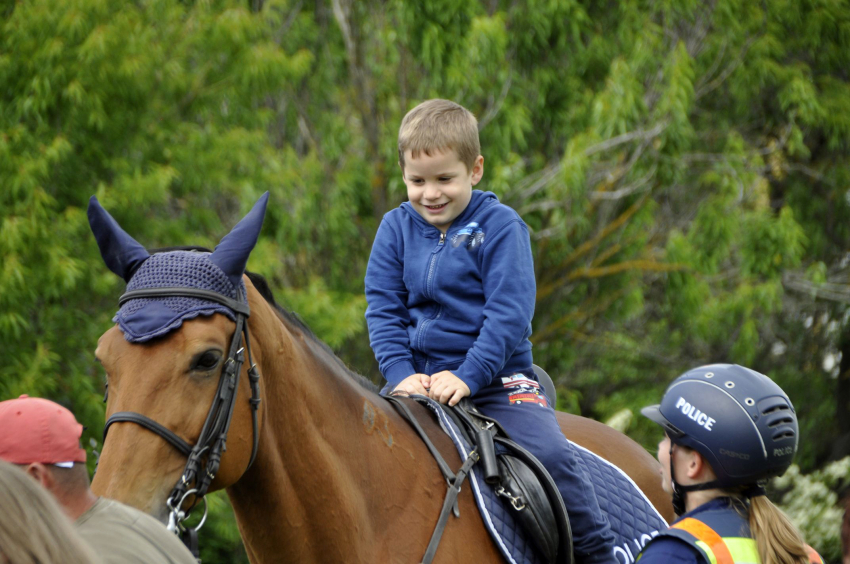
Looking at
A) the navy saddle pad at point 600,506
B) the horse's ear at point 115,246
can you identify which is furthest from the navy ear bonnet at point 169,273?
the navy saddle pad at point 600,506

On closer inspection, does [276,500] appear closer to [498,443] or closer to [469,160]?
[498,443]

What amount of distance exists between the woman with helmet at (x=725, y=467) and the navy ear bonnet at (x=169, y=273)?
1.41 metres

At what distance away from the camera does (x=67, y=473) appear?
82.5 inches

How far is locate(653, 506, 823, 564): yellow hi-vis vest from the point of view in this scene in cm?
213

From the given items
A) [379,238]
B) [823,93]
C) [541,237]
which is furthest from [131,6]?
[823,93]

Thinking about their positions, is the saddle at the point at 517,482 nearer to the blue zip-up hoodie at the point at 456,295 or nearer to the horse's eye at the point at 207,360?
the blue zip-up hoodie at the point at 456,295

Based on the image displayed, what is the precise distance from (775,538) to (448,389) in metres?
1.32

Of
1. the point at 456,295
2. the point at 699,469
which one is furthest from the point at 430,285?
the point at 699,469

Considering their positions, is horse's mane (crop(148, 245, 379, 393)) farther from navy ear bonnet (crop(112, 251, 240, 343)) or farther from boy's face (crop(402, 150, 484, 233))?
boy's face (crop(402, 150, 484, 233))

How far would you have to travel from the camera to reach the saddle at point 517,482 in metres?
2.99

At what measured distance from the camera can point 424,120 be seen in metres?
3.28

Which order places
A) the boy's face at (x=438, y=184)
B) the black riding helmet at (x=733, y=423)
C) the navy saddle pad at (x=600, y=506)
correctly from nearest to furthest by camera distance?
the black riding helmet at (x=733, y=423) < the navy saddle pad at (x=600, y=506) < the boy's face at (x=438, y=184)

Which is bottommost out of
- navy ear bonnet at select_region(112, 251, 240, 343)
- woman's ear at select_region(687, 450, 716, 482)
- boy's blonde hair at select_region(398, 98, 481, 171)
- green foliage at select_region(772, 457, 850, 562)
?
green foliage at select_region(772, 457, 850, 562)

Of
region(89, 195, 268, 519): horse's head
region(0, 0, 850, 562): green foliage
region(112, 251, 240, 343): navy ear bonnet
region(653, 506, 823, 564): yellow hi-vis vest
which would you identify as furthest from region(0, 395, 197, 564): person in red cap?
region(0, 0, 850, 562): green foliage
